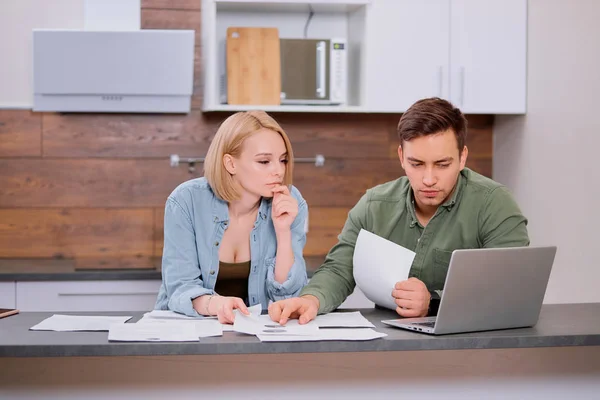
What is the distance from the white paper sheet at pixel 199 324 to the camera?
1629 mm

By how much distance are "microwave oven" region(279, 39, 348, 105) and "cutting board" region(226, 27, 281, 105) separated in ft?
0.20

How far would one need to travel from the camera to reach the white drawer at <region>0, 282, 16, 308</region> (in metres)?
3.11

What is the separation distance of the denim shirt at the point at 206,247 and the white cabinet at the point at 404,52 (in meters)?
1.31

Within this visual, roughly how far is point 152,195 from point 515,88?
1.71m

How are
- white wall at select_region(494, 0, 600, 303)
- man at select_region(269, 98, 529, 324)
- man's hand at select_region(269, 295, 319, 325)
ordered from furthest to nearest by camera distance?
white wall at select_region(494, 0, 600, 303), man at select_region(269, 98, 529, 324), man's hand at select_region(269, 295, 319, 325)

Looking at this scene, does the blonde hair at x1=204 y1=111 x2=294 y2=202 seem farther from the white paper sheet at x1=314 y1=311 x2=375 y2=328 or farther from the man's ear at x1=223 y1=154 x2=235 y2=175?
the white paper sheet at x1=314 y1=311 x2=375 y2=328

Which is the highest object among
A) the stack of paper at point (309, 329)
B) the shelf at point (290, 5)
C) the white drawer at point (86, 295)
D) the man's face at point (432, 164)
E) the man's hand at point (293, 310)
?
the shelf at point (290, 5)

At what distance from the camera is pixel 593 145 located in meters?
2.86

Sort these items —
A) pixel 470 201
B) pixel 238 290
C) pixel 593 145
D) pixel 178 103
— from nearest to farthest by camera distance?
pixel 470 201, pixel 238 290, pixel 593 145, pixel 178 103

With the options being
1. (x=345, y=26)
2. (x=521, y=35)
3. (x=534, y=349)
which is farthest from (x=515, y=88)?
(x=534, y=349)

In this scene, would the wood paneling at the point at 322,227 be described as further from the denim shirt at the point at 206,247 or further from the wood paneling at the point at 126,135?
the denim shirt at the point at 206,247

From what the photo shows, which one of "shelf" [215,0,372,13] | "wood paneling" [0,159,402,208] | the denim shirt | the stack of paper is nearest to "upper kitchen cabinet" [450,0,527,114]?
"shelf" [215,0,372,13]

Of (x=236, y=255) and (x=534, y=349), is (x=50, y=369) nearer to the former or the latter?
(x=236, y=255)

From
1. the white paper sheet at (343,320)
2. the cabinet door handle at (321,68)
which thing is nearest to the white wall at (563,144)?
the cabinet door handle at (321,68)
